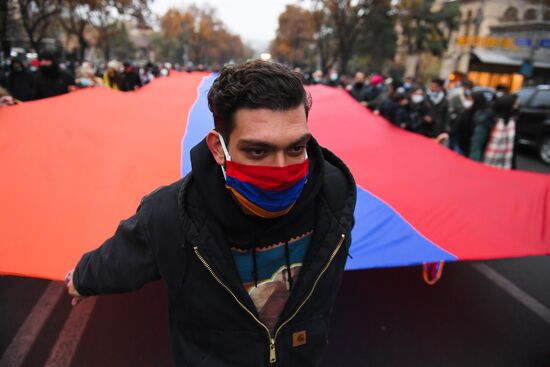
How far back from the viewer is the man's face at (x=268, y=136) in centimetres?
133

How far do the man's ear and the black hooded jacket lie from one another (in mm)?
39

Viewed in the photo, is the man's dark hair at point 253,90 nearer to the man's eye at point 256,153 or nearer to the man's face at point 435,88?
the man's eye at point 256,153

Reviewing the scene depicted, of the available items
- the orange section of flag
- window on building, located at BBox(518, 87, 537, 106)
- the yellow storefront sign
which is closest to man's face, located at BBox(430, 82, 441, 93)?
window on building, located at BBox(518, 87, 537, 106)

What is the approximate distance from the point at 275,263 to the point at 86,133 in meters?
2.91

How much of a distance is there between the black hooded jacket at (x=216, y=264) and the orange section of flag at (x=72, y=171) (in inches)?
47.3

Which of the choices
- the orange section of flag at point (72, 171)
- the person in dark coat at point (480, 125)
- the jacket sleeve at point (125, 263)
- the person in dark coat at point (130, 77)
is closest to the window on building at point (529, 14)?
the person in dark coat at point (480, 125)

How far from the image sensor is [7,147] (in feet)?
11.1

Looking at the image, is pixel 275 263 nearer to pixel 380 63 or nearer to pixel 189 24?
pixel 380 63

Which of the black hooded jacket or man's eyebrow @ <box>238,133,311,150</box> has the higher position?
man's eyebrow @ <box>238,133,311,150</box>

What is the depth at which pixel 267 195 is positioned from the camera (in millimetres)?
1414

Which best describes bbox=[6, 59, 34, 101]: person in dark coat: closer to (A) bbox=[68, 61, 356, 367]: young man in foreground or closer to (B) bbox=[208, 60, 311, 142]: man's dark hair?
(A) bbox=[68, 61, 356, 367]: young man in foreground

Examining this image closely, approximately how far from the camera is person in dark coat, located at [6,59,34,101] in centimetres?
772

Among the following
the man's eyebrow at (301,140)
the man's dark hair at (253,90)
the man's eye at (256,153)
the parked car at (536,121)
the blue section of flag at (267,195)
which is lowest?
the parked car at (536,121)

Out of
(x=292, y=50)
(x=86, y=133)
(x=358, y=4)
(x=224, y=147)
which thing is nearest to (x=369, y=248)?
(x=224, y=147)
